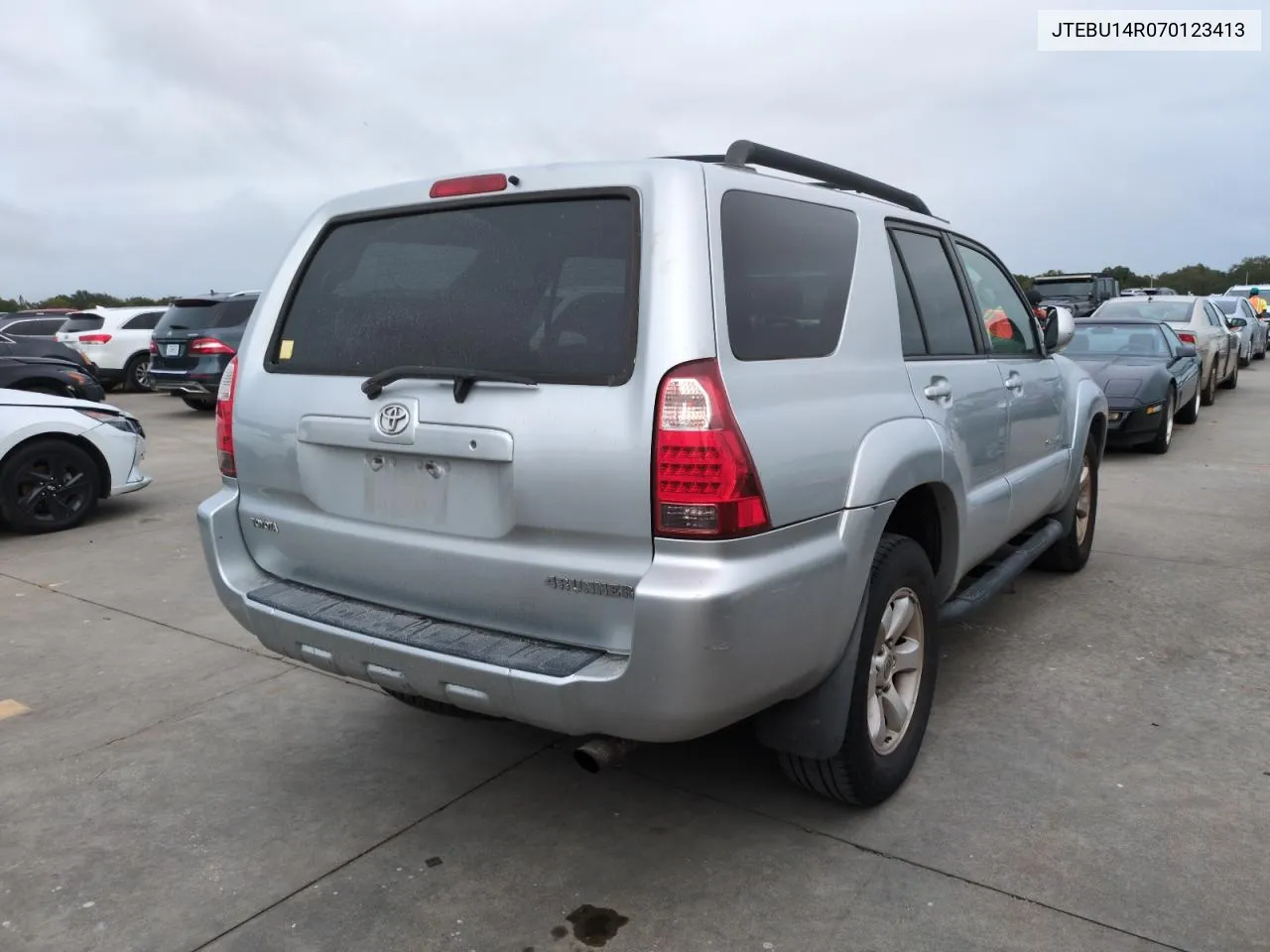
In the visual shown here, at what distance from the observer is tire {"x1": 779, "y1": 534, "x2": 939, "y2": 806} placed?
2.98m

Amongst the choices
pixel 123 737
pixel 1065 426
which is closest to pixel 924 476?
pixel 1065 426

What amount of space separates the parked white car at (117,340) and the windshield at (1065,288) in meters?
17.7

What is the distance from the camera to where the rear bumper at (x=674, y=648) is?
2422 millimetres

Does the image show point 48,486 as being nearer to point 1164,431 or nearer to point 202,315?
point 202,315

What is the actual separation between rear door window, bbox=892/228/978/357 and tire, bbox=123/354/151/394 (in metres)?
18.3

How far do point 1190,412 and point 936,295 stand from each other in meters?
10.7

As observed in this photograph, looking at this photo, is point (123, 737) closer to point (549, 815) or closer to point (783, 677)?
point (549, 815)

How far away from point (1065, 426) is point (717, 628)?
337 centimetres

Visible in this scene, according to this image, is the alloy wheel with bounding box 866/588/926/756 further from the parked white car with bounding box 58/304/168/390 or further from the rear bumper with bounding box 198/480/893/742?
the parked white car with bounding box 58/304/168/390

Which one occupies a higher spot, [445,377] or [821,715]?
[445,377]

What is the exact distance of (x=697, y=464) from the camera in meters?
2.45

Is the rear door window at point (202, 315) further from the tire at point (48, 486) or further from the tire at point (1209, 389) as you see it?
the tire at point (1209, 389)

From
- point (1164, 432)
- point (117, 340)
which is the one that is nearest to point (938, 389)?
point (1164, 432)

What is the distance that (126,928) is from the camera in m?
2.70
